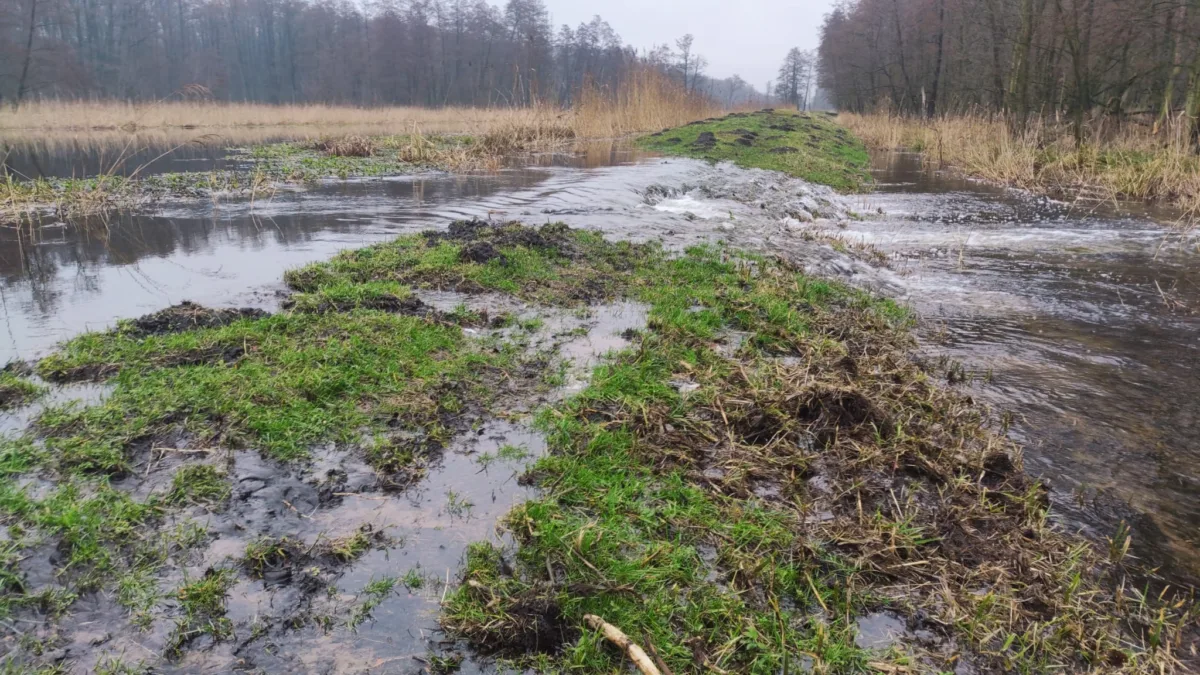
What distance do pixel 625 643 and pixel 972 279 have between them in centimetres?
680

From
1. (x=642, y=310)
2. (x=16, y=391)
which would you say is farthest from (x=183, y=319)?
(x=642, y=310)

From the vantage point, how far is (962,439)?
11.2 ft

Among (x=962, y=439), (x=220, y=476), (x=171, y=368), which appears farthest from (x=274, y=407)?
(x=962, y=439)

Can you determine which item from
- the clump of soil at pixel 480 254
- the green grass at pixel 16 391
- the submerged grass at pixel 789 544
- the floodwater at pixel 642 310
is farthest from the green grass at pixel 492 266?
the submerged grass at pixel 789 544

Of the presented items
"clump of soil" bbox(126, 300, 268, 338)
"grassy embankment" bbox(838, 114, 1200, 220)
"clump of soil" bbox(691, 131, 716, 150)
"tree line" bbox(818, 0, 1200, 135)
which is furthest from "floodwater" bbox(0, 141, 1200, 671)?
"tree line" bbox(818, 0, 1200, 135)

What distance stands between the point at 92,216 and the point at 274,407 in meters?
7.54

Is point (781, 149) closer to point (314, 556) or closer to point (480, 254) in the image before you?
point (480, 254)

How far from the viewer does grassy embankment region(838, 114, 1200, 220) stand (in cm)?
1145

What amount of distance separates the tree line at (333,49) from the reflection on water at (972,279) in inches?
1735

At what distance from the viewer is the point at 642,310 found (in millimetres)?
5098

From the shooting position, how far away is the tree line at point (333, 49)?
56.8 metres

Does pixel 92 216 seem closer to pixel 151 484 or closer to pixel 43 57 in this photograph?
pixel 151 484

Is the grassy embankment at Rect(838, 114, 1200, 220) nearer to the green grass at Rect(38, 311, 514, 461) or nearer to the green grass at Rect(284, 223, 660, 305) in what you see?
the green grass at Rect(284, 223, 660, 305)

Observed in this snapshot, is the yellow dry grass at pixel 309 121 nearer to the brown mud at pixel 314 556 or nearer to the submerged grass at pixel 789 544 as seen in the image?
the brown mud at pixel 314 556
